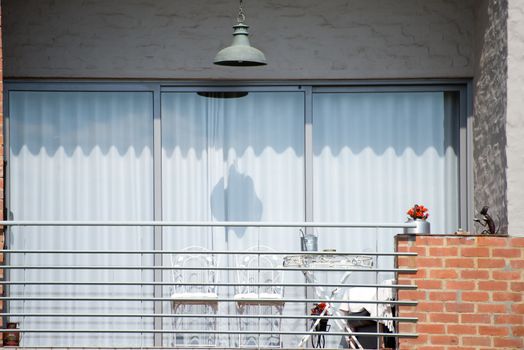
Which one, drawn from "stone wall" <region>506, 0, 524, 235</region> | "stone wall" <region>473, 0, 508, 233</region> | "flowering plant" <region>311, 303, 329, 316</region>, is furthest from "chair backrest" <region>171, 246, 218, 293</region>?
"stone wall" <region>506, 0, 524, 235</region>

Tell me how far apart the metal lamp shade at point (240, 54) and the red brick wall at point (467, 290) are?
1951 millimetres

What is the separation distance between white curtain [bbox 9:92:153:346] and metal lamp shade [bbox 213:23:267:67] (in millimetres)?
1389

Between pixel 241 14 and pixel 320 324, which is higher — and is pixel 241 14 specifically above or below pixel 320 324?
above

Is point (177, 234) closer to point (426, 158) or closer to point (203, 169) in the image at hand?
point (203, 169)

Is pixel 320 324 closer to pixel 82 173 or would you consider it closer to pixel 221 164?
pixel 221 164

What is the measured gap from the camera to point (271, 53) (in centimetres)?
975

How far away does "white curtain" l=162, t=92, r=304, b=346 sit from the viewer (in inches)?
388

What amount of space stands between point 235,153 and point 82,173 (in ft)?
4.34

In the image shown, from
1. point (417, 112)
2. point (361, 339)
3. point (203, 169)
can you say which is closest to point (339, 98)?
point (417, 112)

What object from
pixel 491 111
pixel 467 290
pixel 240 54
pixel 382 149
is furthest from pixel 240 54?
pixel 467 290

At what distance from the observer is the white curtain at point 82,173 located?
9766 millimetres

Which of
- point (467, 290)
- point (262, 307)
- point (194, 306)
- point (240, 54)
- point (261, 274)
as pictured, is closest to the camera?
point (467, 290)

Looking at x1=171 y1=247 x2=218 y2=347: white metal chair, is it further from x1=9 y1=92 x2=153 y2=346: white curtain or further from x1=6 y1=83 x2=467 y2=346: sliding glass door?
x1=9 y1=92 x2=153 y2=346: white curtain

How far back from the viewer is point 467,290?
25.1 feet
